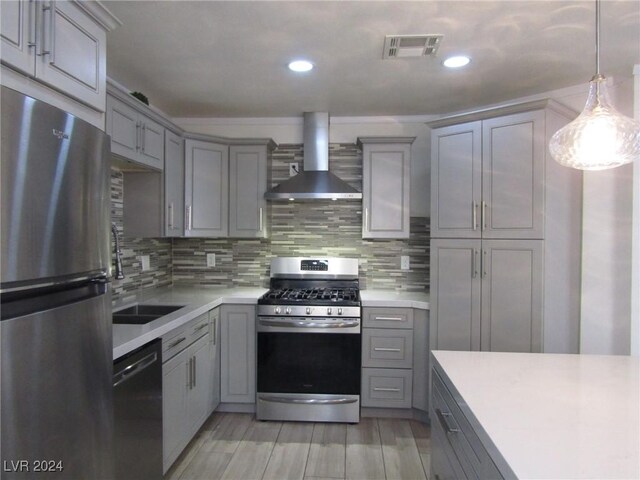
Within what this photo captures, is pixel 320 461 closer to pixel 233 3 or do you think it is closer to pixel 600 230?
pixel 600 230

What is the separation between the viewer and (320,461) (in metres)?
2.30

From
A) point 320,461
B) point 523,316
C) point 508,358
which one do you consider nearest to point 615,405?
point 508,358

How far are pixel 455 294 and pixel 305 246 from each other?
1.40 metres

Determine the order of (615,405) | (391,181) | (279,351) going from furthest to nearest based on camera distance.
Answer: (391,181) → (279,351) → (615,405)

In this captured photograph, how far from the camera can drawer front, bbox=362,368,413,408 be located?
2814mm

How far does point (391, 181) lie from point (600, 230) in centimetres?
148

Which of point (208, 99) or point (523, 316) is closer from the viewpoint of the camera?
point (523, 316)

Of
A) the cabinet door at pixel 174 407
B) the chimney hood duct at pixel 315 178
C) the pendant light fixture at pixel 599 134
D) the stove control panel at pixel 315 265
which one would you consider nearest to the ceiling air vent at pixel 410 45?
the pendant light fixture at pixel 599 134

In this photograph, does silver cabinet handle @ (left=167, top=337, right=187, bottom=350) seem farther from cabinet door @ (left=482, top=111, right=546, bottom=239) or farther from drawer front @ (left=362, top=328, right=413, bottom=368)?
cabinet door @ (left=482, top=111, right=546, bottom=239)

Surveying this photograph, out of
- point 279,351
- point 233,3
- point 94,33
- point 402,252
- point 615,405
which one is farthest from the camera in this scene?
point 402,252

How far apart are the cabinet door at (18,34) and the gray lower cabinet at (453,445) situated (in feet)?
5.54

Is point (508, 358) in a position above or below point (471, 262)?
below

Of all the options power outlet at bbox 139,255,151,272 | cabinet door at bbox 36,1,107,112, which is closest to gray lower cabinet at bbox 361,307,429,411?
power outlet at bbox 139,255,151,272

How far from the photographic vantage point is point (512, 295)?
2.44 meters
